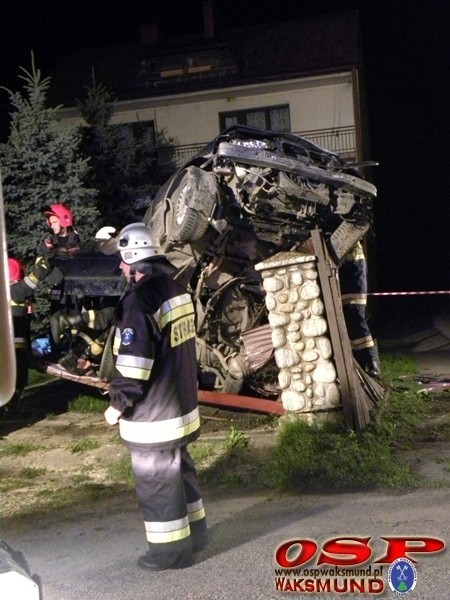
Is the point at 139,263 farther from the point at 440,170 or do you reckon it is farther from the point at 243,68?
the point at 440,170

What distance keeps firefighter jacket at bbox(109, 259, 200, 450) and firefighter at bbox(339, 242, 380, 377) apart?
167 inches

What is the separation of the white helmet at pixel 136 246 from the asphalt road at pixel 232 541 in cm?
182

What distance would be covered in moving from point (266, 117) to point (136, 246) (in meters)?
19.6

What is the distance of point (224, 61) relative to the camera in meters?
24.5

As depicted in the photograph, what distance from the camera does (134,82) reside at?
25141 mm

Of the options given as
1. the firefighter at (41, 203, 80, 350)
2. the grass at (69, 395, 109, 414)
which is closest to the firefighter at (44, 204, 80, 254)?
the firefighter at (41, 203, 80, 350)

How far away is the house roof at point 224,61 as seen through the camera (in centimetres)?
2380

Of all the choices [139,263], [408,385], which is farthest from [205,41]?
[139,263]

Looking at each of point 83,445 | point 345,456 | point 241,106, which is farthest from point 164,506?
point 241,106

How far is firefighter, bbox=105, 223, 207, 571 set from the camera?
15.4 ft

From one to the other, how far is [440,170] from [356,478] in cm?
3097

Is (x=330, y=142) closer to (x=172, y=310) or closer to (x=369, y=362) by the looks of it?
(x=369, y=362)

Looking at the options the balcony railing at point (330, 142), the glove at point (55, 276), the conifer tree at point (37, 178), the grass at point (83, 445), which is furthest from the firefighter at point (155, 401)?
the balcony railing at point (330, 142)

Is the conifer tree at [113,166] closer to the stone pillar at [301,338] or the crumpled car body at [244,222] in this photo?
the crumpled car body at [244,222]
